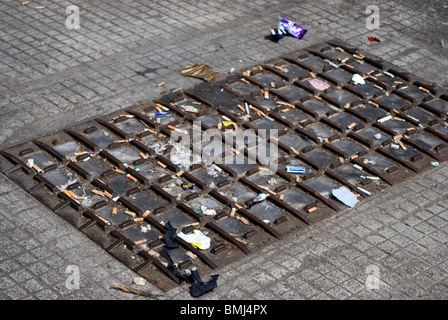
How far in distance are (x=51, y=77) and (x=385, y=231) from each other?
5.72 metres

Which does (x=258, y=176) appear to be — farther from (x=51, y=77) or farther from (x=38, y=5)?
(x=38, y=5)

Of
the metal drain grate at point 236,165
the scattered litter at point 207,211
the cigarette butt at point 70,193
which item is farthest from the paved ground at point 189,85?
the scattered litter at point 207,211

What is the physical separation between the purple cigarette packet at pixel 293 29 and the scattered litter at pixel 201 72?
6.16ft

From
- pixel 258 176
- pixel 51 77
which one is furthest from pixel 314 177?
pixel 51 77

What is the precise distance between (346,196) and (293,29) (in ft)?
15.0

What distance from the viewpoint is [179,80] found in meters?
11.3

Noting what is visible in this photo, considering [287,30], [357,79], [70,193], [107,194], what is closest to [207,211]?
[107,194]

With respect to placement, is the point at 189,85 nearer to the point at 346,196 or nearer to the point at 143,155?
the point at 143,155

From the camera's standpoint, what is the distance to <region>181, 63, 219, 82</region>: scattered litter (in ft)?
37.1

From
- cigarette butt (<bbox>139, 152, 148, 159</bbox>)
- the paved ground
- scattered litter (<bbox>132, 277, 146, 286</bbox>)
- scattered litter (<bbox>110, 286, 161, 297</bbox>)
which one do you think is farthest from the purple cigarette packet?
scattered litter (<bbox>110, 286, 161, 297</bbox>)

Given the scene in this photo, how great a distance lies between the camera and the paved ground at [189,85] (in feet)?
25.0

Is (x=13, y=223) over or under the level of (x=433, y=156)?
under

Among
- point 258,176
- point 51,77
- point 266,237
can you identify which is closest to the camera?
point 266,237

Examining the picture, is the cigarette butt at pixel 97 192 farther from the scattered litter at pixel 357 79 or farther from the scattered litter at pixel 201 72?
the scattered litter at pixel 357 79
